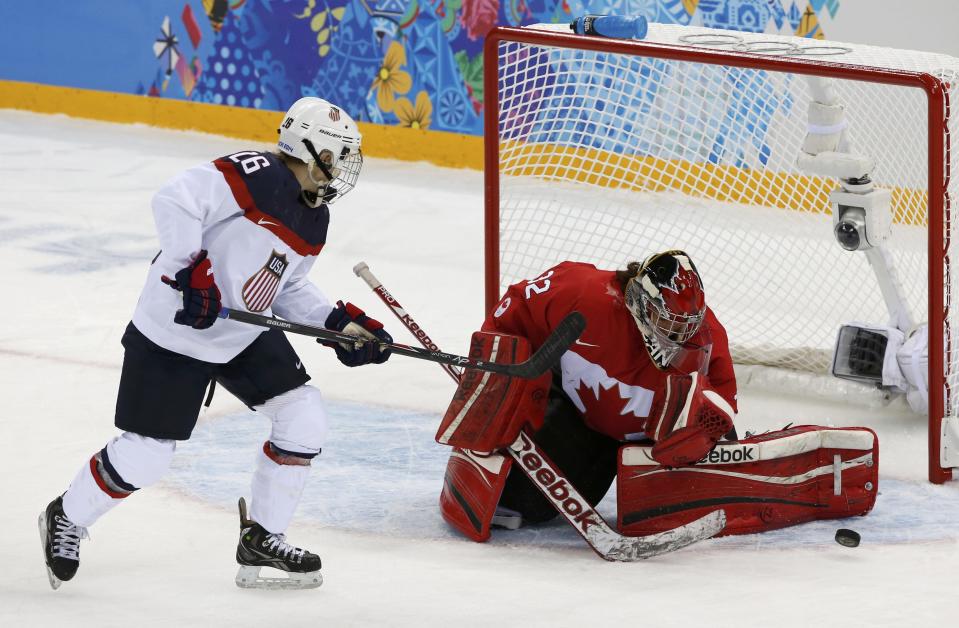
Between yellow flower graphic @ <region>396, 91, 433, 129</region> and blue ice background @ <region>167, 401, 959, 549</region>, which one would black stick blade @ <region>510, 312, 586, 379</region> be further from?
yellow flower graphic @ <region>396, 91, 433, 129</region>

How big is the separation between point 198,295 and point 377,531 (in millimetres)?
824

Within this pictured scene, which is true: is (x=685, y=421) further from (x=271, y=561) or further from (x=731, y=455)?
(x=271, y=561)

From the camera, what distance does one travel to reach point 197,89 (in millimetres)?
7891

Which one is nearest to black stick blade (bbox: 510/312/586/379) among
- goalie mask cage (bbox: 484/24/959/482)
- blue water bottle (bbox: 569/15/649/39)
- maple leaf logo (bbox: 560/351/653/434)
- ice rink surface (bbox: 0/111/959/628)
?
maple leaf logo (bbox: 560/351/653/434)

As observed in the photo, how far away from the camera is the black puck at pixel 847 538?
3092mm

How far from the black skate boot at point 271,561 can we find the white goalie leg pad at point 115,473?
21 cm

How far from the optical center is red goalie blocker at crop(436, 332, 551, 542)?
309 cm

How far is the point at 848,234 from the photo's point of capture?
3.96 meters

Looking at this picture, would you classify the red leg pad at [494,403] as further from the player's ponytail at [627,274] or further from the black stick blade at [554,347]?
the player's ponytail at [627,274]

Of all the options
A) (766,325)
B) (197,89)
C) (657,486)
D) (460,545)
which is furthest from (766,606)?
(197,89)

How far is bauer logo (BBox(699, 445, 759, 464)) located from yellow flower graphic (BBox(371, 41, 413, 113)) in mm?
4462

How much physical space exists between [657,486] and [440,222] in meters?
3.34

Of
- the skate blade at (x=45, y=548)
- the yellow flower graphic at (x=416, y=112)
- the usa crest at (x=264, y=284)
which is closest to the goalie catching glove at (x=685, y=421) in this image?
the usa crest at (x=264, y=284)

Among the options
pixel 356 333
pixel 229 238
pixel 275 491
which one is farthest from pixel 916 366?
pixel 229 238
